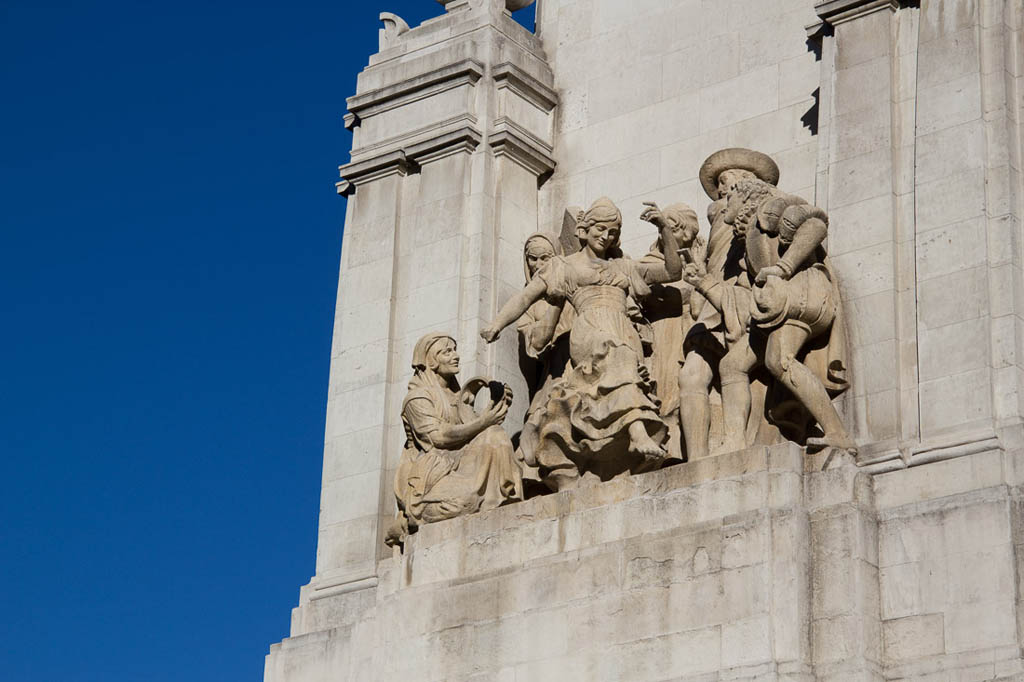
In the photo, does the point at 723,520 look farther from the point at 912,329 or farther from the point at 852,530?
the point at 912,329

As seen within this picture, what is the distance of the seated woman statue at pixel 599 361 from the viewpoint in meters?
18.2

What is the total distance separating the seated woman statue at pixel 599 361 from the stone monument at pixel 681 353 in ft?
0.10

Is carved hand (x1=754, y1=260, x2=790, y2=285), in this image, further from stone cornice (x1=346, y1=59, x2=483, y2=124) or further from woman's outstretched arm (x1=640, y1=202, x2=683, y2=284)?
stone cornice (x1=346, y1=59, x2=483, y2=124)

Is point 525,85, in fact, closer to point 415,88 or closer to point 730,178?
point 415,88

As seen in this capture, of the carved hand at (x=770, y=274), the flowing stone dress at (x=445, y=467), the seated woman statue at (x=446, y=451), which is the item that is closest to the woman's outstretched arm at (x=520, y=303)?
the seated woman statue at (x=446, y=451)

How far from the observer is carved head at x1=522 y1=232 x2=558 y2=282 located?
65.1 feet

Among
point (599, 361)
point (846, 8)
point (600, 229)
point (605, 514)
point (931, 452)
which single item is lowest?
point (605, 514)

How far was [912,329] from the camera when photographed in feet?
58.2

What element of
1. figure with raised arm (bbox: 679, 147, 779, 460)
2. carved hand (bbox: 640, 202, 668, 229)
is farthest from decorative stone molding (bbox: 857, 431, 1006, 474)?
carved hand (bbox: 640, 202, 668, 229)

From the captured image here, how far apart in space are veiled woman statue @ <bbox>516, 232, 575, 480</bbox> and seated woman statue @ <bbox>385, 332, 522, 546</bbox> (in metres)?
0.28

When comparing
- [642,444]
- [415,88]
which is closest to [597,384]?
[642,444]

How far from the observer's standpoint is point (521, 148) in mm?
21938

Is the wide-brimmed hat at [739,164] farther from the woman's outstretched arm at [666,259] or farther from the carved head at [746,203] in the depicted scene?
the woman's outstretched arm at [666,259]

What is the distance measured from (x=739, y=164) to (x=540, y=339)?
2504mm
